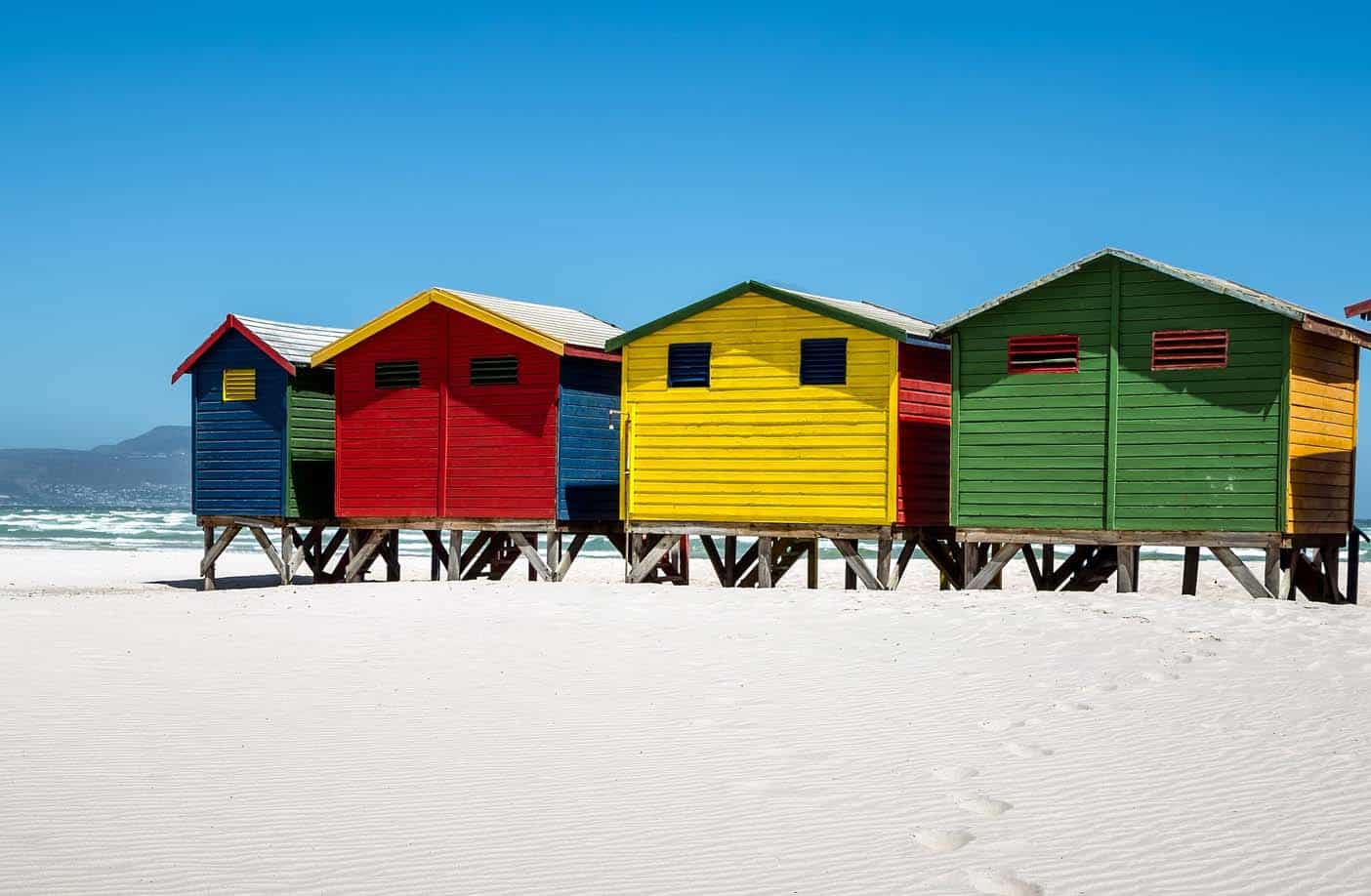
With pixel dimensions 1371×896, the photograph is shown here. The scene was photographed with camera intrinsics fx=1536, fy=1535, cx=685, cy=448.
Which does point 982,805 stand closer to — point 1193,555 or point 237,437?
point 1193,555

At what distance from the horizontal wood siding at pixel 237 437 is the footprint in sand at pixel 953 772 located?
20.6m

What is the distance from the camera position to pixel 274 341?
29.3 metres

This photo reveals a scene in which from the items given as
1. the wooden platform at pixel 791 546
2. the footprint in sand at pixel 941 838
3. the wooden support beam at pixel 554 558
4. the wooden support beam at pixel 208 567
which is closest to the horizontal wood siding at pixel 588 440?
the wooden support beam at pixel 554 558

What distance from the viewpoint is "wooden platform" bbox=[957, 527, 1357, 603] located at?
20.6 m

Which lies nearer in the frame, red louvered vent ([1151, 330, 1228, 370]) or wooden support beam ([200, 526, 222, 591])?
red louvered vent ([1151, 330, 1228, 370])

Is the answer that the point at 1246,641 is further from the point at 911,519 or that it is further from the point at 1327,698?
the point at 911,519

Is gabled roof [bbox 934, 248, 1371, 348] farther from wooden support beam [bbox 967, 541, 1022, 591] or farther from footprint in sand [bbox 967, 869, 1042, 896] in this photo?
Answer: footprint in sand [bbox 967, 869, 1042, 896]

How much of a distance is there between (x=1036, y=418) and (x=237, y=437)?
1574 cm

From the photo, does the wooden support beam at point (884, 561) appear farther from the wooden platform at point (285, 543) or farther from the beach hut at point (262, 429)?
the beach hut at point (262, 429)

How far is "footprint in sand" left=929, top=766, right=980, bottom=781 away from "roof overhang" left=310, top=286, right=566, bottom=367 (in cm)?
1512

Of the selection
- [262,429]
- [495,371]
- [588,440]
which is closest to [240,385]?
[262,429]

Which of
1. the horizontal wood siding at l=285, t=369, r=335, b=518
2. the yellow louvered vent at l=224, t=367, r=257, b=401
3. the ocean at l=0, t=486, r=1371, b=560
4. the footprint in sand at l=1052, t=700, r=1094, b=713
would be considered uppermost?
the yellow louvered vent at l=224, t=367, r=257, b=401

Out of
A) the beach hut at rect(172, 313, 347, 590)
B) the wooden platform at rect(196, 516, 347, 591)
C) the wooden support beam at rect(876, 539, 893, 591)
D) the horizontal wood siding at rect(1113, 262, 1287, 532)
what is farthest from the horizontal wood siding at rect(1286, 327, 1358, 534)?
the beach hut at rect(172, 313, 347, 590)

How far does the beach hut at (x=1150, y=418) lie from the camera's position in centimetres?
2034
